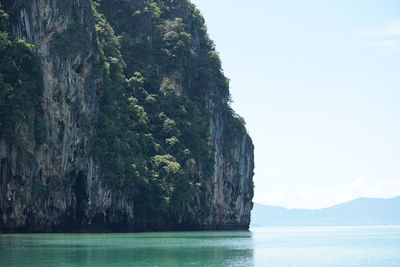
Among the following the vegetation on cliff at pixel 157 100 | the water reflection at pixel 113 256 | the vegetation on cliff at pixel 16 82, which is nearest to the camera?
the water reflection at pixel 113 256

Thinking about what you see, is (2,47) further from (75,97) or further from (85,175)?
(85,175)

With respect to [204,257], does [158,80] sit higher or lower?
higher

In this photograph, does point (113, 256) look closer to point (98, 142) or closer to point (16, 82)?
point (16, 82)

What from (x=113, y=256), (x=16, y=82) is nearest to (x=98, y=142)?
(x=16, y=82)

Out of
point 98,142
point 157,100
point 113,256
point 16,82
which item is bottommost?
point 113,256

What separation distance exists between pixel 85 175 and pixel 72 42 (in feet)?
38.0

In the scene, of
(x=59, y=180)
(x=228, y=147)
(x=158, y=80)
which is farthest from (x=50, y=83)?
(x=228, y=147)

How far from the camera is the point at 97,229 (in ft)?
202

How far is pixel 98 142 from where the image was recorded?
62.3m

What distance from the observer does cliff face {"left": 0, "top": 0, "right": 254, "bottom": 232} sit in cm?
5294

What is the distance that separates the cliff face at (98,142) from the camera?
174ft

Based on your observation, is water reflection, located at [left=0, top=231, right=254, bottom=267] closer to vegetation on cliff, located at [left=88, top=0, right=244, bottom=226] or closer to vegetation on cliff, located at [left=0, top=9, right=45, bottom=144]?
vegetation on cliff, located at [left=0, top=9, right=45, bottom=144]

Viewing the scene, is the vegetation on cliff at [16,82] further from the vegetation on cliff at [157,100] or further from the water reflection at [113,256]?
the water reflection at [113,256]

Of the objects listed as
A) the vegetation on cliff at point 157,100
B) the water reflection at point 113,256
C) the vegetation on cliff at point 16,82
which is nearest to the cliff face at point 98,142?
the vegetation on cliff at point 157,100
